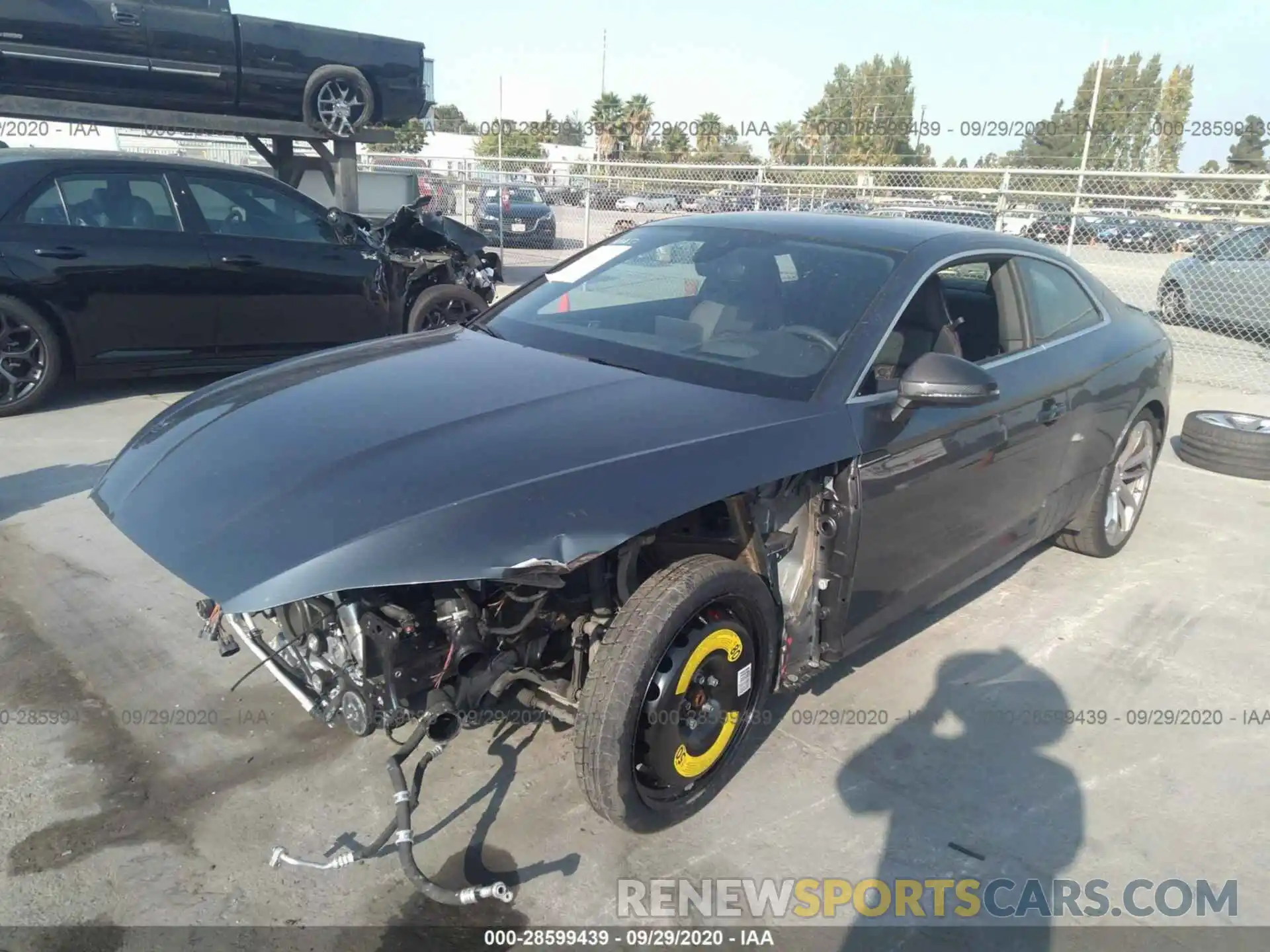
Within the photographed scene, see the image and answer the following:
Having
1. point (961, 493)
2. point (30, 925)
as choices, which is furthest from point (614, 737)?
point (961, 493)

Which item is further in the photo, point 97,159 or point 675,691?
point 97,159

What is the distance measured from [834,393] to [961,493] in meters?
0.78

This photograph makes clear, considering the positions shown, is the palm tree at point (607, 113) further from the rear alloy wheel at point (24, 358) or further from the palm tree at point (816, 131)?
the rear alloy wheel at point (24, 358)

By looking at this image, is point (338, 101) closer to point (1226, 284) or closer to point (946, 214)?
point (946, 214)

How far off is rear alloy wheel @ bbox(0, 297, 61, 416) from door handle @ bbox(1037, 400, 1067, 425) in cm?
583

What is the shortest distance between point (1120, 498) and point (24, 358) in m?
6.54

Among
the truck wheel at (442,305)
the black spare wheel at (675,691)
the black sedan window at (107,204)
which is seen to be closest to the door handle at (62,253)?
the black sedan window at (107,204)

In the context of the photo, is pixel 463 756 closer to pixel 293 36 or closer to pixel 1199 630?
pixel 1199 630

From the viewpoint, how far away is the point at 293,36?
9219mm

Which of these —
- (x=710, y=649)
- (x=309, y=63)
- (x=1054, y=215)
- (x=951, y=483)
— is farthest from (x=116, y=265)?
(x=1054, y=215)

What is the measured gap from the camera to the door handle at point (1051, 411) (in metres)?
3.80

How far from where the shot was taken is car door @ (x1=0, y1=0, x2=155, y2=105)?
803cm

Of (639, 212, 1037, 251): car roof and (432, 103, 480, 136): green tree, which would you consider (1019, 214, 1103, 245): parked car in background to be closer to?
(639, 212, 1037, 251): car roof

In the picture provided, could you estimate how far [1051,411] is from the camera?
12.6 feet
